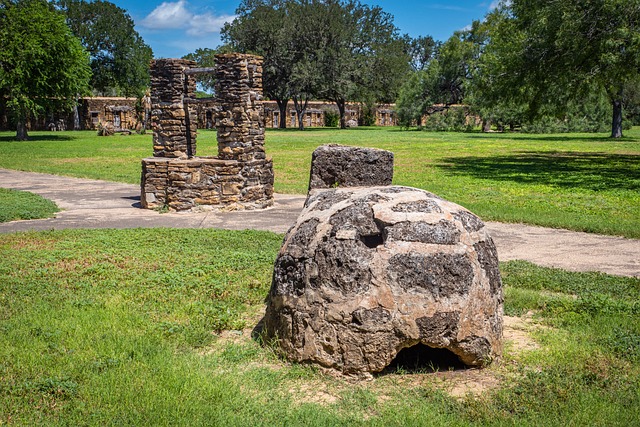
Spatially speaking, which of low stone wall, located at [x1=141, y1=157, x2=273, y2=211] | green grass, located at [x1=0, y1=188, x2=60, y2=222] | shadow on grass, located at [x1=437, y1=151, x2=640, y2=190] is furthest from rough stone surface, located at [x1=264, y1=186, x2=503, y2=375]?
shadow on grass, located at [x1=437, y1=151, x2=640, y2=190]

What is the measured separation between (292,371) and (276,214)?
329 inches

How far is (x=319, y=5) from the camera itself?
6047cm

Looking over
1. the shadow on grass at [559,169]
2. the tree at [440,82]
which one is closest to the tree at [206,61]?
the tree at [440,82]

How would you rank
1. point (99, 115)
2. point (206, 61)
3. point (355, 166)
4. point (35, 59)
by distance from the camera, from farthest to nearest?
1. point (206, 61)
2. point (99, 115)
3. point (35, 59)
4. point (355, 166)

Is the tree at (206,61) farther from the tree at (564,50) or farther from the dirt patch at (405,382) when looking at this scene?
the dirt patch at (405,382)

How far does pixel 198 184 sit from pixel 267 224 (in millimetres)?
2148

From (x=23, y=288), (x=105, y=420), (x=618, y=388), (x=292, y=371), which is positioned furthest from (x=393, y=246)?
(x=23, y=288)

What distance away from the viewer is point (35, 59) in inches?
1560

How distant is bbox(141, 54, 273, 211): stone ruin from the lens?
13.3 metres

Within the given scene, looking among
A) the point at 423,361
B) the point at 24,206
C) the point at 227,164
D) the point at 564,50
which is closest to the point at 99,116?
the point at 564,50

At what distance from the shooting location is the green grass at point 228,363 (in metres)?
4.19

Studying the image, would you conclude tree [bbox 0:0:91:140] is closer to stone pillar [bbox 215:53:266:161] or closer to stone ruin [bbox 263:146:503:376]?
stone pillar [bbox 215:53:266:161]

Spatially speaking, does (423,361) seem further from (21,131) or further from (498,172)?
(21,131)

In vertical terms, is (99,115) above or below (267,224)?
above
